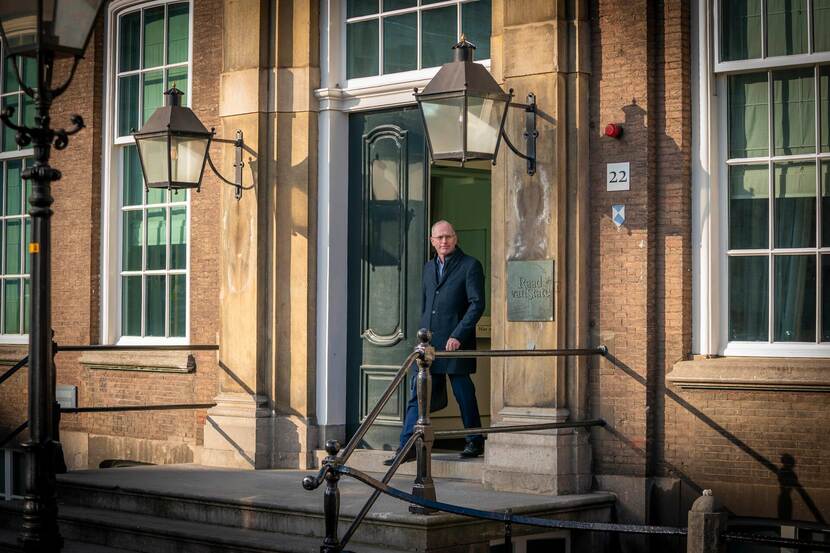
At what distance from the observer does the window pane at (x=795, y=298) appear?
876 centimetres

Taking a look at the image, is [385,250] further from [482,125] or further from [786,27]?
[786,27]

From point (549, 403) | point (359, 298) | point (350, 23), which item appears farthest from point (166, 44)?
point (549, 403)

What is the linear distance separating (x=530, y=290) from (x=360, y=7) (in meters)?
3.15

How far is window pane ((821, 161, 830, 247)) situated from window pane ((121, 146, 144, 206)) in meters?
6.86

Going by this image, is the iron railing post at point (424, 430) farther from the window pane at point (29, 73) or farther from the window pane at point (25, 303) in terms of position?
the window pane at point (29, 73)

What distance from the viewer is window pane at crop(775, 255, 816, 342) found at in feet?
28.7

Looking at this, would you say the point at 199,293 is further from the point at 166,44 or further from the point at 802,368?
the point at 802,368

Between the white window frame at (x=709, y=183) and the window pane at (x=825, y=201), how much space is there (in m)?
0.67

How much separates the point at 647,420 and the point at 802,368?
3.81 feet

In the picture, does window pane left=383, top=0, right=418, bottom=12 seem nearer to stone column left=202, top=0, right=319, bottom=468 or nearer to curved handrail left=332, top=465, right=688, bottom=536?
stone column left=202, top=0, right=319, bottom=468

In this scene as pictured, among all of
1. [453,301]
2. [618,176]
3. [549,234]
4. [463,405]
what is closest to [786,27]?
[618,176]

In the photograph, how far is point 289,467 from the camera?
428 inches

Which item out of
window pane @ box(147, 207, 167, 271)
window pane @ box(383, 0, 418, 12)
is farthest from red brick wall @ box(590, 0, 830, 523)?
window pane @ box(147, 207, 167, 271)

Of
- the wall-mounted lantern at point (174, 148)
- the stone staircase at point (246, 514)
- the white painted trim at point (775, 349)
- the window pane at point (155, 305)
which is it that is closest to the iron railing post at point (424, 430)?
the stone staircase at point (246, 514)
